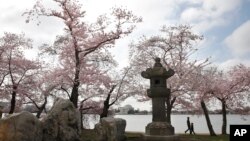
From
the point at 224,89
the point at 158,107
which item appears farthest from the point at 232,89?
the point at 158,107

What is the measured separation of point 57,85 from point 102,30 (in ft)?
23.2

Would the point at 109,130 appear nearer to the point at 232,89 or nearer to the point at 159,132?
the point at 159,132

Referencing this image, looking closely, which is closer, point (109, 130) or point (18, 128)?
point (18, 128)

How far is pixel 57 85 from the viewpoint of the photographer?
3356 cm

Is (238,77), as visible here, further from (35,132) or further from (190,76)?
(35,132)

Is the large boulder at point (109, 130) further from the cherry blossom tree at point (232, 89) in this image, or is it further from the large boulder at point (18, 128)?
the cherry blossom tree at point (232, 89)

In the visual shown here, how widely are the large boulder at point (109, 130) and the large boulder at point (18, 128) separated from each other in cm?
526

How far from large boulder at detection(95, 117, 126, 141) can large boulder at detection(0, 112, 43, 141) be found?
526 centimetres

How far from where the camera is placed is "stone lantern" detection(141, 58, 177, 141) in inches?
784

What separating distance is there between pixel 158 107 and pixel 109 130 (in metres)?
4.03

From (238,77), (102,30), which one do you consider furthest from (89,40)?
(238,77)

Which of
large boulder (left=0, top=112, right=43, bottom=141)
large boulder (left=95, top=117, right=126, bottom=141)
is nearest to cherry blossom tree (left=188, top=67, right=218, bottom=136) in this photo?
large boulder (left=95, top=117, right=126, bottom=141)

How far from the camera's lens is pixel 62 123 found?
2092cm

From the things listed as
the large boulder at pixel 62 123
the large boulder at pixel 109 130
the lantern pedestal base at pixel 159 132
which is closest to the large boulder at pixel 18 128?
the large boulder at pixel 62 123
